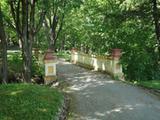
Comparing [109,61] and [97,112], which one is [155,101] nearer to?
[97,112]

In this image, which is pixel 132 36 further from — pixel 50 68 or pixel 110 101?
pixel 110 101

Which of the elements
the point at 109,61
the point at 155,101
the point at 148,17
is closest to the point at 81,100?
the point at 155,101

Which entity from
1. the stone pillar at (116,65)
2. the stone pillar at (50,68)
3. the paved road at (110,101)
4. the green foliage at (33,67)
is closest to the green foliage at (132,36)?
the stone pillar at (116,65)

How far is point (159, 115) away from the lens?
33.8 ft

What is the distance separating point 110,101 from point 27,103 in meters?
3.49

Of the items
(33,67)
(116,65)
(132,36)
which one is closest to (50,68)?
(116,65)

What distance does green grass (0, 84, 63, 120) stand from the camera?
872cm

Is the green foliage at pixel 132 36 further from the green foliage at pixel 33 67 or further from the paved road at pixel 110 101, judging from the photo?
the green foliage at pixel 33 67

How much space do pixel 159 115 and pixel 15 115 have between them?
4428 mm

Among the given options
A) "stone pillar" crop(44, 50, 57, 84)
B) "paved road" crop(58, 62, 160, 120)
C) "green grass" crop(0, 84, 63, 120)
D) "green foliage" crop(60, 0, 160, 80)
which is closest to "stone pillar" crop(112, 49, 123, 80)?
"green foliage" crop(60, 0, 160, 80)

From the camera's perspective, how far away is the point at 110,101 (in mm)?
11984

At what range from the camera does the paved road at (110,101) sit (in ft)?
33.4

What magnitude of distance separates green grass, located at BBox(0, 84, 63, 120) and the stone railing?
6.43m

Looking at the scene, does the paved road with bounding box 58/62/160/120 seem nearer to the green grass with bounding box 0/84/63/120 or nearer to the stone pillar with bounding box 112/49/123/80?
the green grass with bounding box 0/84/63/120
